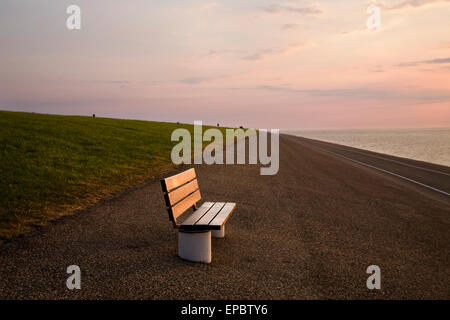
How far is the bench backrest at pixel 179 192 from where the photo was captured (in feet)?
15.2

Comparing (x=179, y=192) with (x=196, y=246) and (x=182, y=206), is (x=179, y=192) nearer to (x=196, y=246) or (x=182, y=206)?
(x=182, y=206)

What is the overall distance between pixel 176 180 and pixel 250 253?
1549mm

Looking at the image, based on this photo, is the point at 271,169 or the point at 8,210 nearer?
the point at 8,210

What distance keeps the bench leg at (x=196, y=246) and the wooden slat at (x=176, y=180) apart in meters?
0.66

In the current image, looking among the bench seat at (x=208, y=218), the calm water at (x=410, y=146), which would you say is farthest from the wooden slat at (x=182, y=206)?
the calm water at (x=410, y=146)

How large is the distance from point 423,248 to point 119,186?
7258 mm

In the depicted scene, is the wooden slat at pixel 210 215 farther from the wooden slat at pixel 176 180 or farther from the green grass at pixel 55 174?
the green grass at pixel 55 174

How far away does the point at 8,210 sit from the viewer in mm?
6566

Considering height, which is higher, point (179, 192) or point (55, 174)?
point (179, 192)

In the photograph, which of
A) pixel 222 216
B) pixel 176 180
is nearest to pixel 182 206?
pixel 176 180

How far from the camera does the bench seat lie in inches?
178

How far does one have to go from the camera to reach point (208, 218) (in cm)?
491
